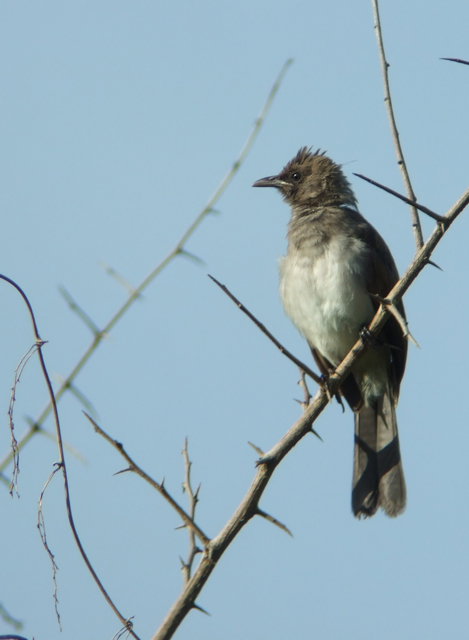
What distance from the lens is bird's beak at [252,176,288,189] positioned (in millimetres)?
6793

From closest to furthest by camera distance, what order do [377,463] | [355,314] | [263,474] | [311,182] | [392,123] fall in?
[263,474] → [392,123] → [355,314] → [377,463] → [311,182]

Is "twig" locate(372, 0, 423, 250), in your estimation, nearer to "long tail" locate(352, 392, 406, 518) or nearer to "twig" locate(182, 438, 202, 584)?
"twig" locate(182, 438, 202, 584)

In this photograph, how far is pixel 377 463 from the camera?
556cm

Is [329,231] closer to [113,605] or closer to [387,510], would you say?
[387,510]

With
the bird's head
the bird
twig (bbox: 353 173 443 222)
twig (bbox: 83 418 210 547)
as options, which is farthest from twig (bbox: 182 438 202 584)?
the bird's head

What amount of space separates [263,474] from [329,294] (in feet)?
8.42

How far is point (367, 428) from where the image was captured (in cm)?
593

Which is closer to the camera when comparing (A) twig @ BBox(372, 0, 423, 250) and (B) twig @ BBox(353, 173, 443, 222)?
(B) twig @ BBox(353, 173, 443, 222)

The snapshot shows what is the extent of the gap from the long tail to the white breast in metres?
0.55

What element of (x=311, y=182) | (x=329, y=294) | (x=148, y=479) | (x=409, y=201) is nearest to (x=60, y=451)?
(x=148, y=479)

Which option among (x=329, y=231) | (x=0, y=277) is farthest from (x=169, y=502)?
(x=329, y=231)

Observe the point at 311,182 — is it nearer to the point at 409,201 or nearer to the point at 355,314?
the point at 355,314

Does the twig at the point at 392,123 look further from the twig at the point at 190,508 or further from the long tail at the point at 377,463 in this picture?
the long tail at the point at 377,463

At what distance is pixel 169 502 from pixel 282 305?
3558 mm
